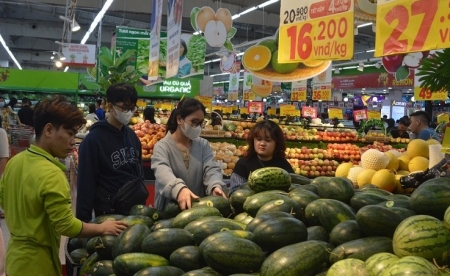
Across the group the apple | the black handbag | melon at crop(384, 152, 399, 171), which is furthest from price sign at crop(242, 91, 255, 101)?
the black handbag

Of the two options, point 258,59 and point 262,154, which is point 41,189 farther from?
point 258,59

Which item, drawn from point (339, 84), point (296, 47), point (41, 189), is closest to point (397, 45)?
point (296, 47)

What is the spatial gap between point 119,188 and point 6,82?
1843 cm

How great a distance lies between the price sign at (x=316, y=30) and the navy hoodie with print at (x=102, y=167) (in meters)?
2.35

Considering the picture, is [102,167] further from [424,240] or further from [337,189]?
[424,240]

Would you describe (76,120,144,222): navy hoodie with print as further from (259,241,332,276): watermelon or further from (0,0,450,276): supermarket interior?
(259,241,332,276): watermelon

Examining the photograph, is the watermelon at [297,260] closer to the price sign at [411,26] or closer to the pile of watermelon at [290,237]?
the pile of watermelon at [290,237]

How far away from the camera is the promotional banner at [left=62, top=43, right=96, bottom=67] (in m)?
19.4

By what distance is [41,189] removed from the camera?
2471 millimetres

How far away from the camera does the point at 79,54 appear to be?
19641mm

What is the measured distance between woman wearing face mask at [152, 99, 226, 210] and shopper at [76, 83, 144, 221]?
0.21 m

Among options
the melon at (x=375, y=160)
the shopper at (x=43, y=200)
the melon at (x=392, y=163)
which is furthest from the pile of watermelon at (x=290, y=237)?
the melon at (x=392, y=163)

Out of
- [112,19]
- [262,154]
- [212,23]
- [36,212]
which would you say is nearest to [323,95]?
[212,23]

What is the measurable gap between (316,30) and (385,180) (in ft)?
7.44
